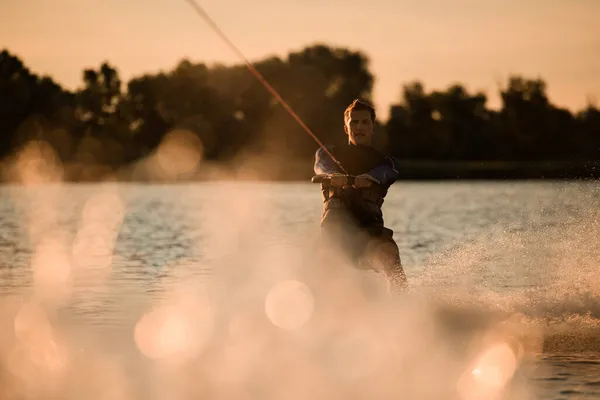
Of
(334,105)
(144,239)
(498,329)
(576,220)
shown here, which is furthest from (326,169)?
(334,105)

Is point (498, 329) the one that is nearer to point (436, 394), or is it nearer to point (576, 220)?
point (436, 394)

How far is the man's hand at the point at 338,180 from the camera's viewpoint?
30.3 ft

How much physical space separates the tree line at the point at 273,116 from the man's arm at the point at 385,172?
76.3 meters

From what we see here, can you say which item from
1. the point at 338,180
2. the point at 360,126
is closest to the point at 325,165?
the point at 338,180

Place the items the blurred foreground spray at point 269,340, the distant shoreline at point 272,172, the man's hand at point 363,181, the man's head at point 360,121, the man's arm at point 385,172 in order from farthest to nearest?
the distant shoreline at point 272,172 → the man's head at point 360,121 → the man's arm at point 385,172 → the man's hand at point 363,181 → the blurred foreground spray at point 269,340

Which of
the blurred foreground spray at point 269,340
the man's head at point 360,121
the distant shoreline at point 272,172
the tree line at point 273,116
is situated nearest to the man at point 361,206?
the man's head at point 360,121

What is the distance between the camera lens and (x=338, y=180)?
30.4 ft

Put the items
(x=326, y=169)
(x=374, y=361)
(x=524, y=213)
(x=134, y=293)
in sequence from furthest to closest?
(x=524, y=213) → (x=134, y=293) → (x=326, y=169) → (x=374, y=361)

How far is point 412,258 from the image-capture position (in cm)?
1802

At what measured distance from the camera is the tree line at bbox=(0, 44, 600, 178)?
94.6m

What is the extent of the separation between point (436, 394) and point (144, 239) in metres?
16.4

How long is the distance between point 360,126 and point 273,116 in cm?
8627

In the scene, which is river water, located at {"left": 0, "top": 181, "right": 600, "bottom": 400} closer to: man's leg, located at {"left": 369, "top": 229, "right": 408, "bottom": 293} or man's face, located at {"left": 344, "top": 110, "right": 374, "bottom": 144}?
man's leg, located at {"left": 369, "top": 229, "right": 408, "bottom": 293}

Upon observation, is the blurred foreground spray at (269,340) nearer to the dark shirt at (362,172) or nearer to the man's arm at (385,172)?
the dark shirt at (362,172)
